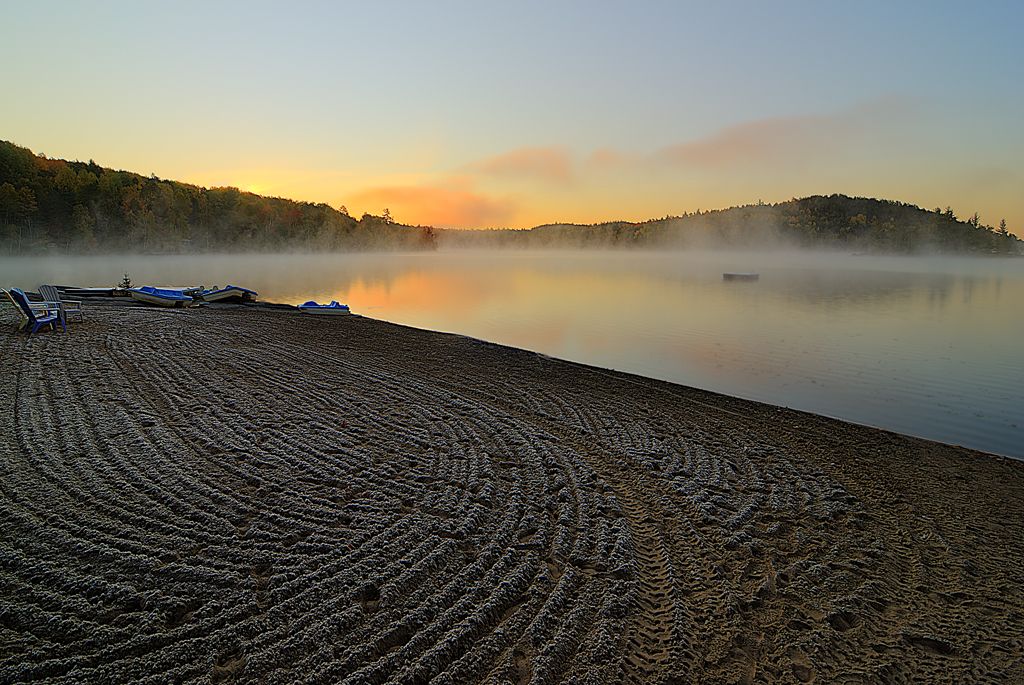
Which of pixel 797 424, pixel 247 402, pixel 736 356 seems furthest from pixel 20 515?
pixel 736 356

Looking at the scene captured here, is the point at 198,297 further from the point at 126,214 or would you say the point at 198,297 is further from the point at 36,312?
the point at 126,214

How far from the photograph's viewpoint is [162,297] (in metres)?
17.1

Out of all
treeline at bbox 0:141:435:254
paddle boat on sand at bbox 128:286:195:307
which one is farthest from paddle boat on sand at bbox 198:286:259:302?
treeline at bbox 0:141:435:254

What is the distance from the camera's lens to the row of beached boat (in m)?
17.0

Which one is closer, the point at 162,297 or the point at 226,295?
the point at 162,297

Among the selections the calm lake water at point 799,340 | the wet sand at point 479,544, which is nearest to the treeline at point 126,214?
the calm lake water at point 799,340

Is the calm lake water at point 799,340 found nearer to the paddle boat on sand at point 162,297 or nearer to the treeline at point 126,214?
the paddle boat on sand at point 162,297

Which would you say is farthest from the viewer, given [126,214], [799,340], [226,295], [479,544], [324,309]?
[126,214]

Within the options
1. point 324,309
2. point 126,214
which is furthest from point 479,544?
point 126,214

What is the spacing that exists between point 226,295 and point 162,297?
2.41 metres

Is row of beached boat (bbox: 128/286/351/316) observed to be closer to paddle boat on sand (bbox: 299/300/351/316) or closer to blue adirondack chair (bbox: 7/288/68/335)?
paddle boat on sand (bbox: 299/300/351/316)

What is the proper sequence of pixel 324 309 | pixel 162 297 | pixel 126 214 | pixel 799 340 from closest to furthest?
pixel 799 340 → pixel 162 297 → pixel 324 309 → pixel 126 214

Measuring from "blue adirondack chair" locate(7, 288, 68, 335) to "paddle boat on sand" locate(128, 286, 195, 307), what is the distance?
587 cm

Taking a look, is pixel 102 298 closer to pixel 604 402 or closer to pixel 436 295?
pixel 436 295
